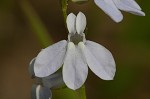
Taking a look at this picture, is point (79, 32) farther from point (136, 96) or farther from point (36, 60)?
point (136, 96)

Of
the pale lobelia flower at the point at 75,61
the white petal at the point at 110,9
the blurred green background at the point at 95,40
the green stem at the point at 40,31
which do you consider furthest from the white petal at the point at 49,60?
the blurred green background at the point at 95,40

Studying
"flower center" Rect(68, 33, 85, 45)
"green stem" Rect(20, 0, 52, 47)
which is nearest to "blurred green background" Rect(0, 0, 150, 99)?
"green stem" Rect(20, 0, 52, 47)

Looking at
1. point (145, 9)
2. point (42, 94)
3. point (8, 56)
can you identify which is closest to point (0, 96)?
point (8, 56)

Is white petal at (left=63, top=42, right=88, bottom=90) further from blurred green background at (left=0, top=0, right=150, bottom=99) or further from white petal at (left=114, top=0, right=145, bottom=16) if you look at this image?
blurred green background at (left=0, top=0, right=150, bottom=99)

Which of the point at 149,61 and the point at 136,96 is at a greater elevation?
the point at 149,61

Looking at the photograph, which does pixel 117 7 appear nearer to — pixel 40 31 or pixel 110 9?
pixel 110 9

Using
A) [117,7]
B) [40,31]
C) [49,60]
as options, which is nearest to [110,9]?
[117,7]
